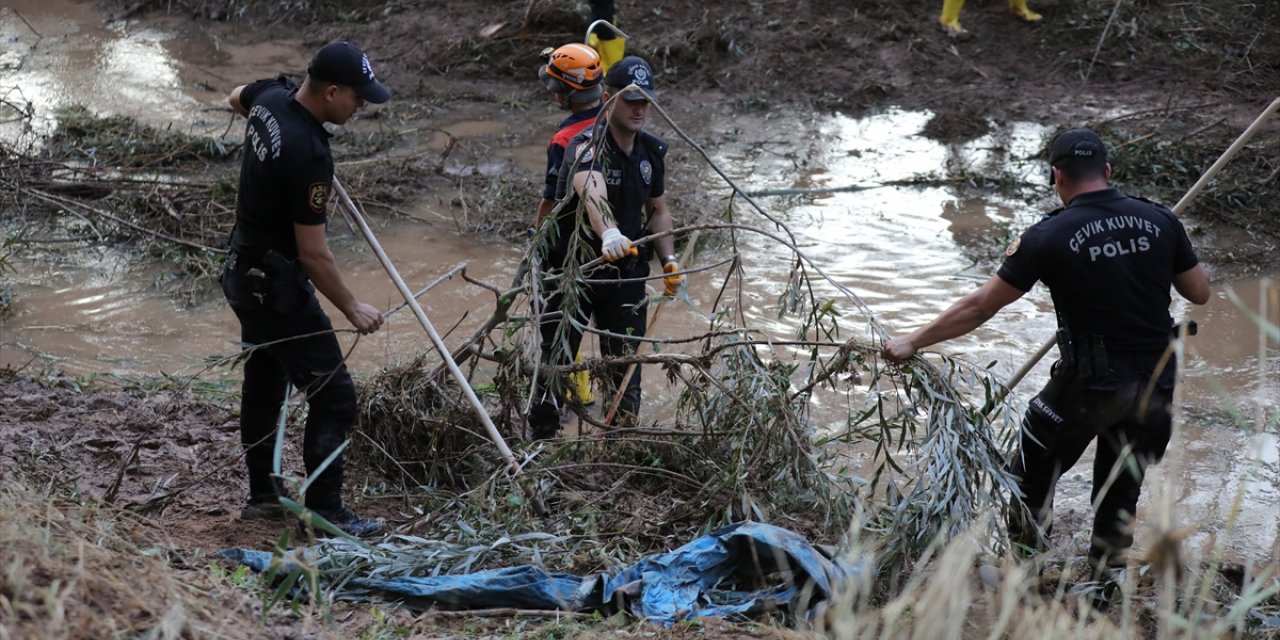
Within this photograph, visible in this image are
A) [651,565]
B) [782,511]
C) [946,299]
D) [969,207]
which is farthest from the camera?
[969,207]

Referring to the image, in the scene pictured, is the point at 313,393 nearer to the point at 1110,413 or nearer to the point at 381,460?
the point at 381,460

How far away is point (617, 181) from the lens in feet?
16.6

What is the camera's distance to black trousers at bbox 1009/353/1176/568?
3883 millimetres

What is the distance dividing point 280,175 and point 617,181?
5.49ft

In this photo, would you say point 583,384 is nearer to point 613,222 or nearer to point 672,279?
point 672,279

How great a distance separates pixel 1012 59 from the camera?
11195 millimetres

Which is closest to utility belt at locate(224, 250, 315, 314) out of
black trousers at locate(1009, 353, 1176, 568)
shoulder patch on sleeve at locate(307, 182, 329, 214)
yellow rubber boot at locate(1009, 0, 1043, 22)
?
shoulder patch on sleeve at locate(307, 182, 329, 214)

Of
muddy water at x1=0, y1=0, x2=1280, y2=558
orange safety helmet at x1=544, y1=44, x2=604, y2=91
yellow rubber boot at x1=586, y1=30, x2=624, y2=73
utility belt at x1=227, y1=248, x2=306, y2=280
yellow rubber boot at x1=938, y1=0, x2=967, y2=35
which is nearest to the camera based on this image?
utility belt at x1=227, y1=248, x2=306, y2=280

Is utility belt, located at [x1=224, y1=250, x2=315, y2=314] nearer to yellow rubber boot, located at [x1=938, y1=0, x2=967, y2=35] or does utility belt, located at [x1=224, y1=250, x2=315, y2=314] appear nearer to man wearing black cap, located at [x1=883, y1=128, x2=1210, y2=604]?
man wearing black cap, located at [x1=883, y1=128, x2=1210, y2=604]

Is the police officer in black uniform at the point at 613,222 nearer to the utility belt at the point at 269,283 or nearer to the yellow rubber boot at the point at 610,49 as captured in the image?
the utility belt at the point at 269,283

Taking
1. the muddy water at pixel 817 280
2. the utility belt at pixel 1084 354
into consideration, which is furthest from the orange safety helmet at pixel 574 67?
the utility belt at pixel 1084 354

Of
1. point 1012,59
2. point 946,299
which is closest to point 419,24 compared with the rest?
point 1012,59

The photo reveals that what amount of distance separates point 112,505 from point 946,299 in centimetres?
499

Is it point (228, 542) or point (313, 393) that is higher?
point (313, 393)
